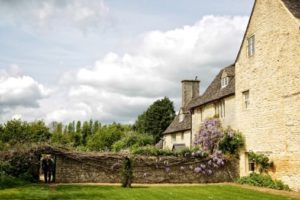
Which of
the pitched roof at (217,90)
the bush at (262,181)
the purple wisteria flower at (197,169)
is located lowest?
the bush at (262,181)

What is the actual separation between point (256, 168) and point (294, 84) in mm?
6282

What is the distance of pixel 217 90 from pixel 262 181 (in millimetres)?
10728

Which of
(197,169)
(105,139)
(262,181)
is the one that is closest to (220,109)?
A: (197,169)

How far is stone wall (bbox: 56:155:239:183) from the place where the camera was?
25.1 meters

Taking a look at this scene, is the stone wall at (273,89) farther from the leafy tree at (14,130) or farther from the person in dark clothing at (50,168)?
the leafy tree at (14,130)

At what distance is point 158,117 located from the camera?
66688mm

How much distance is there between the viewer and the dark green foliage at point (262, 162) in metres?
22.4

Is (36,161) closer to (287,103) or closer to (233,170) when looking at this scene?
(233,170)

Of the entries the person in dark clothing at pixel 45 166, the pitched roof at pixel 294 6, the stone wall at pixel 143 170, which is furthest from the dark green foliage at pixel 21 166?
the pitched roof at pixel 294 6

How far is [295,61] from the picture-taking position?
2017cm

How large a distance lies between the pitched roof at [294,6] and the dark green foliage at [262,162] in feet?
26.1

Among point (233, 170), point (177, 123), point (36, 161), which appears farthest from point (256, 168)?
point (177, 123)

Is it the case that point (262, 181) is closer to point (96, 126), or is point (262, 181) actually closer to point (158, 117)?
point (158, 117)

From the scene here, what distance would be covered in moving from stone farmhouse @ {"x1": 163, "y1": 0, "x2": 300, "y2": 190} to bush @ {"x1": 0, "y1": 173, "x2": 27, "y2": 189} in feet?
45.2
